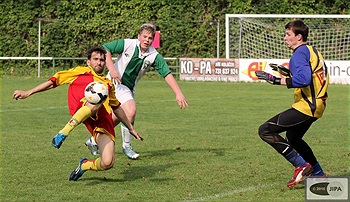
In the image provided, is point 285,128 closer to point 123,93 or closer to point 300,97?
point 300,97

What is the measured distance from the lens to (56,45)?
33.2m

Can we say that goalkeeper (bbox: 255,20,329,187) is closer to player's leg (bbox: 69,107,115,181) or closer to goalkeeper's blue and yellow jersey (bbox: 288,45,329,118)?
goalkeeper's blue and yellow jersey (bbox: 288,45,329,118)

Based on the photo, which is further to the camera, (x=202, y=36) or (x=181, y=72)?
(x=202, y=36)

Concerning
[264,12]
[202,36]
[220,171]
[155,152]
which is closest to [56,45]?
[202,36]

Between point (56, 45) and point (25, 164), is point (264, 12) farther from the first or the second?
point (25, 164)

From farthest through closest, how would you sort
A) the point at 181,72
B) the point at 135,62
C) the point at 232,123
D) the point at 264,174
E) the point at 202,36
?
1. the point at 202,36
2. the point at 181,72
3. the point at 232,123
4. the point at 135,62
5. the point at 264,174

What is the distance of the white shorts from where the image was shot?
34.5ft

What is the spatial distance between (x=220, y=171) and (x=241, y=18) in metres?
21.8

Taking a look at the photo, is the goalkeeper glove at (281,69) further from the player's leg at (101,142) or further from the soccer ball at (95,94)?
the player's leg at (101,142)

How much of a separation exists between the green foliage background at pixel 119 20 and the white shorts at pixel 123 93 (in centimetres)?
2143

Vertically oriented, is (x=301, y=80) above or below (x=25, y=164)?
above

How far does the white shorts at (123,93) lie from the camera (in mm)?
10523

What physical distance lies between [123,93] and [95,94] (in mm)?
2628

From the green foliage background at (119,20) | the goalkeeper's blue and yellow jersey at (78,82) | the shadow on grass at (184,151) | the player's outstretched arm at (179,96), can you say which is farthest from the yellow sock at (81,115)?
the green foliage background at (119,20)
